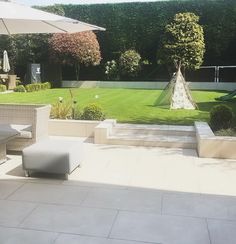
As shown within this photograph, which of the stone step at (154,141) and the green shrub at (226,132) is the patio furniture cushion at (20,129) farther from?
the green shrub at (226,132)

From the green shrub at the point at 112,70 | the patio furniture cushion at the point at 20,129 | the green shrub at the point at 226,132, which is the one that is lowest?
the green shrub at the point at 226,132

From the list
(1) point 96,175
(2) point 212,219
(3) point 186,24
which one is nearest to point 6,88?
(3) point 186,24

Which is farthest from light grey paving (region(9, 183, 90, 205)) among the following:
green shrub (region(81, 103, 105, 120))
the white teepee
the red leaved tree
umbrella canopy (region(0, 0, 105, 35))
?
the red leaved tree

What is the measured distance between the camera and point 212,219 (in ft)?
13.8

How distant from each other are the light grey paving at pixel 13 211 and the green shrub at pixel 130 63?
1701 centimetres

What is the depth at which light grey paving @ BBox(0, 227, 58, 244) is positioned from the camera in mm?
3672

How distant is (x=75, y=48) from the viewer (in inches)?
782

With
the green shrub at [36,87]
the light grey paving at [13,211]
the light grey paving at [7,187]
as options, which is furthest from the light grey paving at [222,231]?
the green shrub at [36,87]

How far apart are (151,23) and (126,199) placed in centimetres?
1855

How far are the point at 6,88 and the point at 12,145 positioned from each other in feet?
42.8

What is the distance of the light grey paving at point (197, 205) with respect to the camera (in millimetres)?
4359

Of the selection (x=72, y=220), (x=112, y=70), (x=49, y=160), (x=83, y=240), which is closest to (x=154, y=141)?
(x=49, y=160)

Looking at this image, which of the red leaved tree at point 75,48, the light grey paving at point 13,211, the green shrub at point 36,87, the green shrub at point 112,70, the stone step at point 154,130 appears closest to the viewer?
the light grey paving at point 13,211

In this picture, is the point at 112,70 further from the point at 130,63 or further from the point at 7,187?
the point at 7,187
